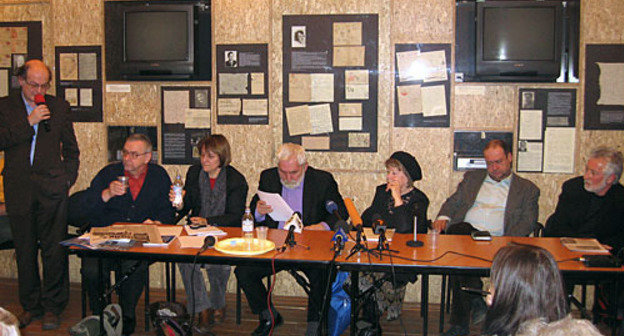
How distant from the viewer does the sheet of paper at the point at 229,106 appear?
17.5 ft

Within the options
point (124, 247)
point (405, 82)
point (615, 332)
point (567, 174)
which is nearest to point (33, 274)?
point (124, 247)

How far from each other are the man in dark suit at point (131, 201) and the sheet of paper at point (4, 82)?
2123 millimetres

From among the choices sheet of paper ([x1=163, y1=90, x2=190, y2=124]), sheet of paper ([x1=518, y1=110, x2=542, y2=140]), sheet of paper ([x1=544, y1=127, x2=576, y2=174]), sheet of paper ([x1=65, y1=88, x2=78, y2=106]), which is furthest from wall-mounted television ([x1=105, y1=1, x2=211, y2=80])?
sheet of paper ([x1=544, y1=127, x2=576, y2=174])

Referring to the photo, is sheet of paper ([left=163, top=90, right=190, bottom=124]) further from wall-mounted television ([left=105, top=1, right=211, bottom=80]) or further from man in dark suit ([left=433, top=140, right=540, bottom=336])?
man in dark suit ([left=433, top=140, right=540, bottom=336])

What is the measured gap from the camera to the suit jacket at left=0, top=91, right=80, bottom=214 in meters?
4.32

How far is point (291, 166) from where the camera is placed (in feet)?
14.3

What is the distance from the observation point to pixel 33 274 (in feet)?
14.9

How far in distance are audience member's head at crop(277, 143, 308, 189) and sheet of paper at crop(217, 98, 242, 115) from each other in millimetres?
1061

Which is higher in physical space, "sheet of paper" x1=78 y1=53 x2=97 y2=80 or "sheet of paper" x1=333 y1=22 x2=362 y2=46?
"sheet of paper" x1=333 y1=22 x2=362 y2=46

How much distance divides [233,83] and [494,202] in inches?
99.4

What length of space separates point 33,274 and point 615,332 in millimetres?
4124

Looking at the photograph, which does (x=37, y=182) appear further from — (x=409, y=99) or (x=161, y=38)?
(x=409, y=99)

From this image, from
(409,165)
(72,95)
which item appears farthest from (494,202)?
(72,95)

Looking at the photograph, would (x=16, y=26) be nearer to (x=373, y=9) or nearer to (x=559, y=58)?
(x=373, y=9)
